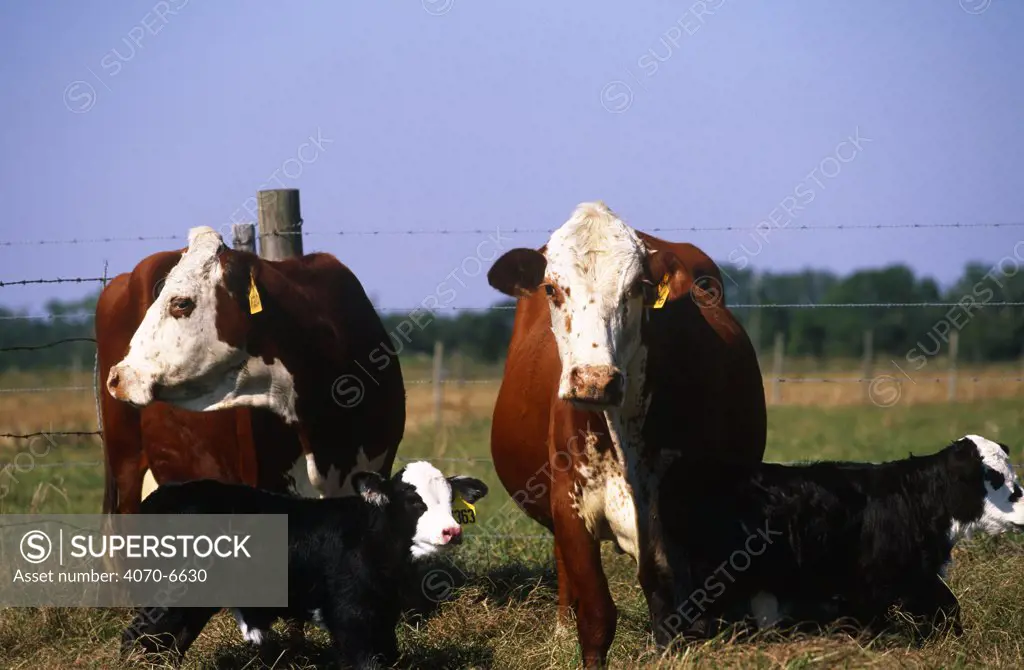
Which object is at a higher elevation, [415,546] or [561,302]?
[561,302]

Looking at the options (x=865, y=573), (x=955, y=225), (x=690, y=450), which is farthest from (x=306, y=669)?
(x=955, y=225)

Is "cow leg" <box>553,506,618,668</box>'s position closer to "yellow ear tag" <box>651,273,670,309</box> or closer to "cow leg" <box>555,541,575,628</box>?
"cow leg" <box>555,541,575,628</box>

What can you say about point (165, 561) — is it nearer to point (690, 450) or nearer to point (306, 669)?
point (306, 669)

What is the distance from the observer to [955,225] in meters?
Answer: 7.76

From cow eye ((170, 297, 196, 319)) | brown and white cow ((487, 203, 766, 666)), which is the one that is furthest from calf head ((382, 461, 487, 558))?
cow eye ((170, 297, 196, 319))

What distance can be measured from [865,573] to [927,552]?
30cm

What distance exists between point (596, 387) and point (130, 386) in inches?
86.6

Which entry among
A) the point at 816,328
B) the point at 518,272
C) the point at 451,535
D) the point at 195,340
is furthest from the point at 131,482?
the point at 816,328

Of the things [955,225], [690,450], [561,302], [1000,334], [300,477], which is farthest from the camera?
[1000,334]

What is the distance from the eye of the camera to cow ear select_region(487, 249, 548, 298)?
480 centimetres

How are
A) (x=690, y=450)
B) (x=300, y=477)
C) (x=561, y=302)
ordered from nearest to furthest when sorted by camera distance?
1. (x=561, y=302)
2. (x=690, y=450)
3. (x=300, y=477)

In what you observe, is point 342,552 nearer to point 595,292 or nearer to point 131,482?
point 595,292

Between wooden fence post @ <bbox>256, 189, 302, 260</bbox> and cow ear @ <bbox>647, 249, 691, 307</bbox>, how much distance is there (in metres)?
2.89

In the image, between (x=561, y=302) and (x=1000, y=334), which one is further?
(x=1000, y=334)
